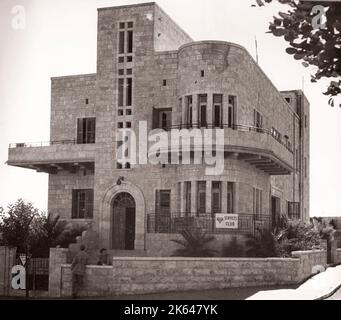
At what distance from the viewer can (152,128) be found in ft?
83.2

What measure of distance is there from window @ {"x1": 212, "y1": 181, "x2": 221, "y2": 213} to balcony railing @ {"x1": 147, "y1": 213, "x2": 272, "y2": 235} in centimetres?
67

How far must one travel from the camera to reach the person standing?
1733 centimetres

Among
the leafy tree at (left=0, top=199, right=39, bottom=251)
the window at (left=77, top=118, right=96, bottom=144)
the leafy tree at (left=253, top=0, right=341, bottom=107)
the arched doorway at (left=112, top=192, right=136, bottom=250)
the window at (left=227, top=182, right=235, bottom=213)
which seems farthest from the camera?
the window at (left=77, top=118, right=96, bottom=144)

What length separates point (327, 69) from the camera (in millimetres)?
7336

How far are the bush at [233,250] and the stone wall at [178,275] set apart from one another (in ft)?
9.57

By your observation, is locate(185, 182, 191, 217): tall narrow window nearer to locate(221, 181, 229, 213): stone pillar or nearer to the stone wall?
locate(221, 181, 229, 213): stone pillar

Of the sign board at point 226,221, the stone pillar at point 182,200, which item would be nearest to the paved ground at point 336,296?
the sign board at point 226,221

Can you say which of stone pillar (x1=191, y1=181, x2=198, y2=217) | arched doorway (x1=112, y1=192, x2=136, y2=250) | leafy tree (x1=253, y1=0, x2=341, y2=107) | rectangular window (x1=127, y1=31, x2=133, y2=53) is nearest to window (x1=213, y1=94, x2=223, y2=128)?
stone pillar (x1=191, y1=181, x2=198, y2=217)

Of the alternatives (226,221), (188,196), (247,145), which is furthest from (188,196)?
(247,145)

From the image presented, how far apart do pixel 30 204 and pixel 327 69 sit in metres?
15.7

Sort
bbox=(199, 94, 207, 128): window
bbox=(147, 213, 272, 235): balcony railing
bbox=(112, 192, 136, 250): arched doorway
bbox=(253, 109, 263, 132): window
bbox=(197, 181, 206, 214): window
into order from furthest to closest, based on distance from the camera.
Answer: bbox=(253, 109, 263, 132): window
bbox=(112, 192, 136, 250): arched doorway
bbox=(199, 94, 207, 128): window
bbox=(197, 181, 206, 214): window
bbox=(147, 213, 272, 235): balcony railing

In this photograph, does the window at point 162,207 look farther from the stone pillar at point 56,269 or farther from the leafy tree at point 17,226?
the stone pillar at point 56,269
